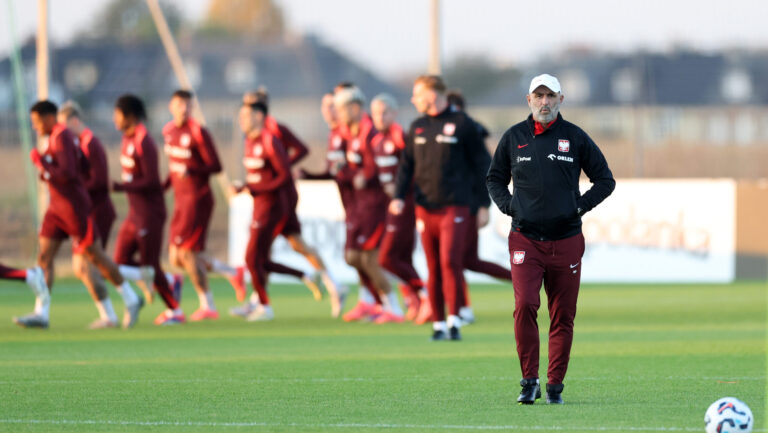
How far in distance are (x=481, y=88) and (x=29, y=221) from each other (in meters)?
54.3

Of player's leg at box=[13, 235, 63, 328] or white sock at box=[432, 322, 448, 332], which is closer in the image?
white sock at box=[432, 322, 448, 332]

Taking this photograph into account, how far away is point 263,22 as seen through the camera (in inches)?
3981

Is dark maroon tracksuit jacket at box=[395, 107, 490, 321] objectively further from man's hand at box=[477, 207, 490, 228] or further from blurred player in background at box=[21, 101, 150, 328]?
blurred player in background at box=[21, 101, 150, 328]

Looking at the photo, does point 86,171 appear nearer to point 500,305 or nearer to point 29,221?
point 500,305

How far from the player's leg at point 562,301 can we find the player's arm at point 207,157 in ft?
23.9

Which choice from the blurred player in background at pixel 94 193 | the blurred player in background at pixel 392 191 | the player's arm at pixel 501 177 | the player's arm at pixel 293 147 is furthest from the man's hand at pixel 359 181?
the player's arm at pixel 501 177

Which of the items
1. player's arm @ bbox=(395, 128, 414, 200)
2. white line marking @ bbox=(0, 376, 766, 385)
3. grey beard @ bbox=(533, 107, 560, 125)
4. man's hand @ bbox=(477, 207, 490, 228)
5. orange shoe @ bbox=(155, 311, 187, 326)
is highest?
grey beard @ bbox=(533, 107, 560, 125)

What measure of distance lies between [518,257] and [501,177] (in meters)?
0.53

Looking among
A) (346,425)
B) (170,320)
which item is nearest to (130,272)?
(170,320)

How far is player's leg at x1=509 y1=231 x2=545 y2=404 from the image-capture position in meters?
8.60

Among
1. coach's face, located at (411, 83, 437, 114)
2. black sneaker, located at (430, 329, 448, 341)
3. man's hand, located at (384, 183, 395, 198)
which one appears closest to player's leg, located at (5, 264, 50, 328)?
man's hand, located at (384, 183, 395, 198)

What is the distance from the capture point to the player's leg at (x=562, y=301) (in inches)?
338

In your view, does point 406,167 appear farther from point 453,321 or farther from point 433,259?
Answer: point 453,321

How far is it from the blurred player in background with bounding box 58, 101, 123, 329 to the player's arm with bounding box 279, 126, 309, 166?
2.25 meters
